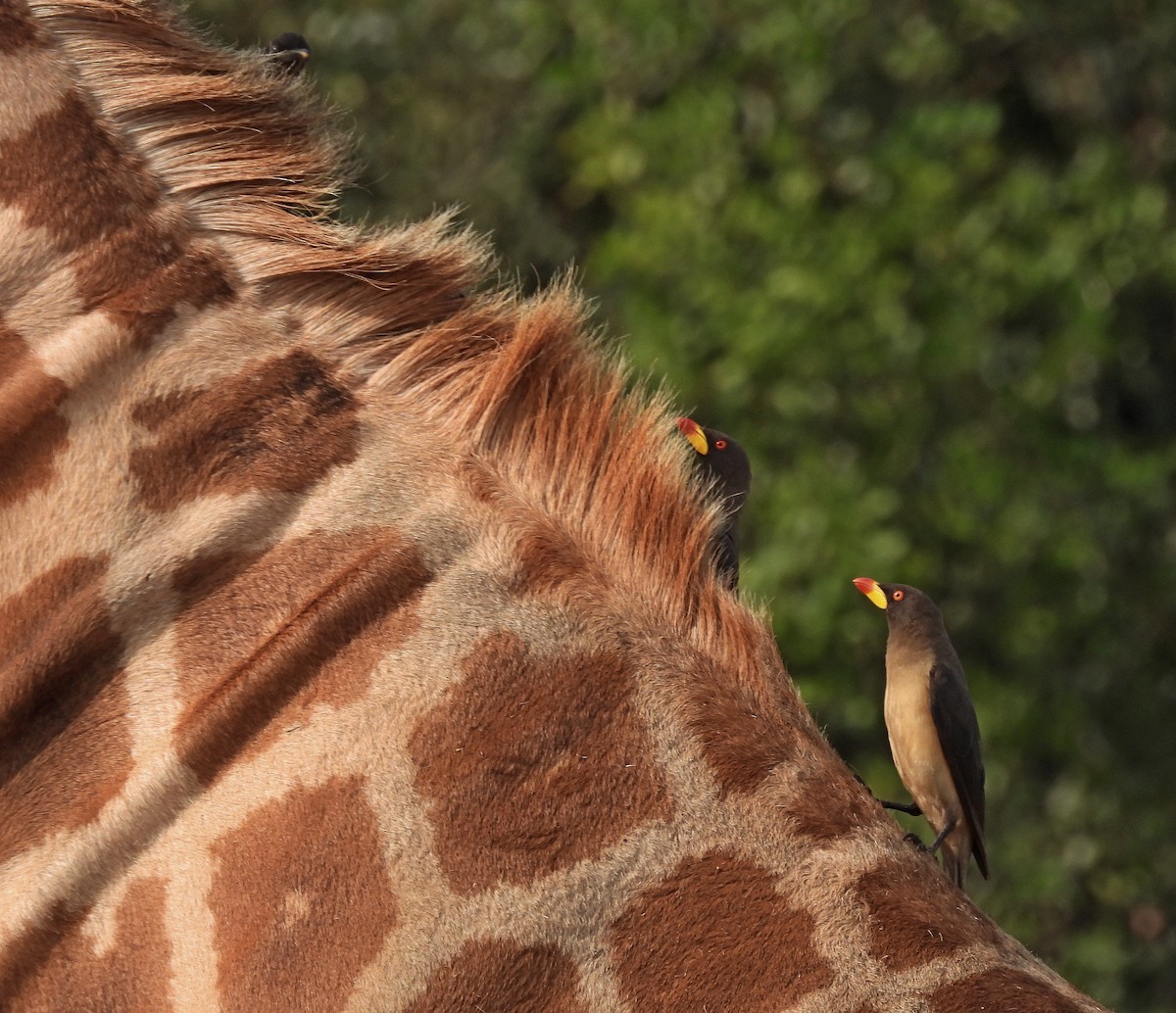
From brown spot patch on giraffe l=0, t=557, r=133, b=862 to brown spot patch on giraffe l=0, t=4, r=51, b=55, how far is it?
593 mm

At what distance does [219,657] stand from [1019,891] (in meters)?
3.91

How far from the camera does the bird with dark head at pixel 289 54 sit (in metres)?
1.99

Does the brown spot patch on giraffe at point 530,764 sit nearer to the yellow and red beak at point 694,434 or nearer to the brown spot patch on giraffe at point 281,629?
the brown spot patch on giraffe at point 281,629

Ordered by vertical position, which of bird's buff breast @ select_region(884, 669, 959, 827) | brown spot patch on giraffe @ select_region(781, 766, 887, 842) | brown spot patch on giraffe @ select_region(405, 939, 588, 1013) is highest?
brown spot patch on giraffe @ select_region(781, 766, 887, 842)

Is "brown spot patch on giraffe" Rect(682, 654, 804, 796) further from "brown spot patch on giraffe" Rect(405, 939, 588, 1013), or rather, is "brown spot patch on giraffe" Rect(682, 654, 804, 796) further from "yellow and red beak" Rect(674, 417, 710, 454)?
"yellow and red beak" Rect(674, 417, 710, 454)

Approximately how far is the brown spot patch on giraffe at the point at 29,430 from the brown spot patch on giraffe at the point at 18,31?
0.38 meters

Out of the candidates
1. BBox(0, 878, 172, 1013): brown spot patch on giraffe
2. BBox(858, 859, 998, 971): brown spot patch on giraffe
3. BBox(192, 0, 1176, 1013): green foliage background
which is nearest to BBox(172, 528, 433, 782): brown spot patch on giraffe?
BBox(0, 878, 172, 1013): brown spot patch on giraffe

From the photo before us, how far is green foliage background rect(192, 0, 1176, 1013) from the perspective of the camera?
4.81 meters

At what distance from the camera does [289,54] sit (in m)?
2.02

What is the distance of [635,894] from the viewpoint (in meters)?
1.58

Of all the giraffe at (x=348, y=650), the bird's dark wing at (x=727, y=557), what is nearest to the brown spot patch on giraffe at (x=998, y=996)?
the giraffe at (x=348, y=650)

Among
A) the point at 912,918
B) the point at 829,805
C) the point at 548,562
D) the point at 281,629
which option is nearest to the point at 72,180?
the point at 281,629

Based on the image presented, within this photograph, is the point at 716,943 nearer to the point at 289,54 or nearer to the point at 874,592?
the point at 874,592

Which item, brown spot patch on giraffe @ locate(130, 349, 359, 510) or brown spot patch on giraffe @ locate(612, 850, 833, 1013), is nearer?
brown spot patch on giraffe @ locate(612, 850, 833, 1013)
